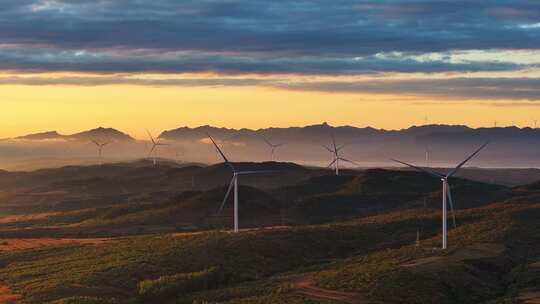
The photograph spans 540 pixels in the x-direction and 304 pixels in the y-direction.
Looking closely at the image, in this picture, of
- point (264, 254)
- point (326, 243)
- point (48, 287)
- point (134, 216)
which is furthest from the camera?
point (134, 216)

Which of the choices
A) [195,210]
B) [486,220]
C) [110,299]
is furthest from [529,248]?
[195,210]

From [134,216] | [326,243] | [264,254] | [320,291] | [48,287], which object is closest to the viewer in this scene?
[320,291]

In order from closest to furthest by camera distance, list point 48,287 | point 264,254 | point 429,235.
Answer: point 48,287
point 264,254
point 429,235

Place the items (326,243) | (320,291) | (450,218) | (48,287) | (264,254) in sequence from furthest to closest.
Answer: (450,218), (326,243), (264,254), (48,287), (320,291)

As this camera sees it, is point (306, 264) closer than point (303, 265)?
No

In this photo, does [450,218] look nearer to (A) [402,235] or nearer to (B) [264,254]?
(A) [402,235]

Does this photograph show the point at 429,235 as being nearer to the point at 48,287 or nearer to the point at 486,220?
the point at 486,220

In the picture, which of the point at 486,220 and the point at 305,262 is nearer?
the point at 305,262

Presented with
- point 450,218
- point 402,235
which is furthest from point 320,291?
point 450,218

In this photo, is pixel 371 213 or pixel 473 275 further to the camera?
pixel 371 213
